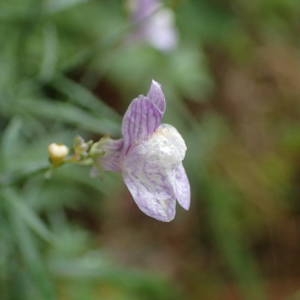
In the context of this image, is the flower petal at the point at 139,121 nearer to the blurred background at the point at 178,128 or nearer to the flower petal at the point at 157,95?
the flower petal at the point at 157,95

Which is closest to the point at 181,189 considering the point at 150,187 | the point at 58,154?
the point at 150,187

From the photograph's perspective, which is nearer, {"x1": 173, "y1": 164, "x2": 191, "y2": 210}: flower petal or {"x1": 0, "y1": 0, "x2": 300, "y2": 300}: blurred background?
{"x1": 173, "y1": 164, "x2": 191, "y2": 210}: flower petal

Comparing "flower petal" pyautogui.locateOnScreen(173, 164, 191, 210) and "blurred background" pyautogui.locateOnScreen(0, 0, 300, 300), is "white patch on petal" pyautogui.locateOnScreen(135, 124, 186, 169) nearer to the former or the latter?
"flower petal" pyautogui.locateOnScreen(173, 164, 191, 210)

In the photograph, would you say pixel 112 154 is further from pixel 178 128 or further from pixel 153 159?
pixel 178 128

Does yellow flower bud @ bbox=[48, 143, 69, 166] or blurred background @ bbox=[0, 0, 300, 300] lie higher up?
yellow flower bud @ bbox=[48, 143, 69, 166]

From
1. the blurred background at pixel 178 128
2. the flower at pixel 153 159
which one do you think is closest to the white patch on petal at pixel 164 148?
the flower at pixel 153 159

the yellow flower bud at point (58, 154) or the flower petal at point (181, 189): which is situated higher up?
the yellow flower bud at point (58, 154)

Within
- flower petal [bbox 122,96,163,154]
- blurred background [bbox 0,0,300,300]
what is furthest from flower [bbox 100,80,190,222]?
blurred background [bbox 0,0,300,300]
